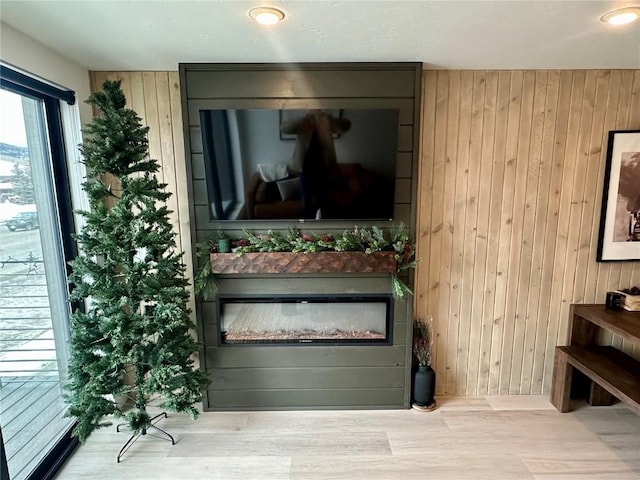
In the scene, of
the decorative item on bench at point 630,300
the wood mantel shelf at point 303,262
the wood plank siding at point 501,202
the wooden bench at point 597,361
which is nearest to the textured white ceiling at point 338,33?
the wood plank siding at point 501,202

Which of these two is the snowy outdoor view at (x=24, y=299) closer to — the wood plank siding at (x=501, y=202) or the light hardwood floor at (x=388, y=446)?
the light hardwood floor at (x=388, y=446)

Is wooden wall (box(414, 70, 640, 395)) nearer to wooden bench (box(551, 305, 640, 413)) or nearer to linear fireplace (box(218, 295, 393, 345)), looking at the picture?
wooden bench (box(551, 305, 640, 413))

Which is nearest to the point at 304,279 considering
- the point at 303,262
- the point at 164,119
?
the point at 303,262

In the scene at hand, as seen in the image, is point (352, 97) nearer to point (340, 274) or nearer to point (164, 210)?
point (340, 274)

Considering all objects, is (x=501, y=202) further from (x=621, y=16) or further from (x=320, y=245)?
(x=320, y=245)

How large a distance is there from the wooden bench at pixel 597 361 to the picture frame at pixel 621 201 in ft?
1.38

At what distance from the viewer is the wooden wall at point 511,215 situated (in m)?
2.37

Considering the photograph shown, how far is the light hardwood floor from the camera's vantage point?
2.01 m

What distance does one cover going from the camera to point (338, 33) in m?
1.80

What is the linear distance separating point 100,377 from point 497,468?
228 cm

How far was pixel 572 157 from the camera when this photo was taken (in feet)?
7.98

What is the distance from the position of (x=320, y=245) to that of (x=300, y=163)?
1.73ft

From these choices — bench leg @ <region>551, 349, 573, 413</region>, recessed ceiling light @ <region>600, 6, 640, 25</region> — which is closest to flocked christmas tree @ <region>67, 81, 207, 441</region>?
recessed ceiling light @ <region>600, 6, 640, 25</region>

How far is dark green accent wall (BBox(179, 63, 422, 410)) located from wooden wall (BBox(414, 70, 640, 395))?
20 centimetres
